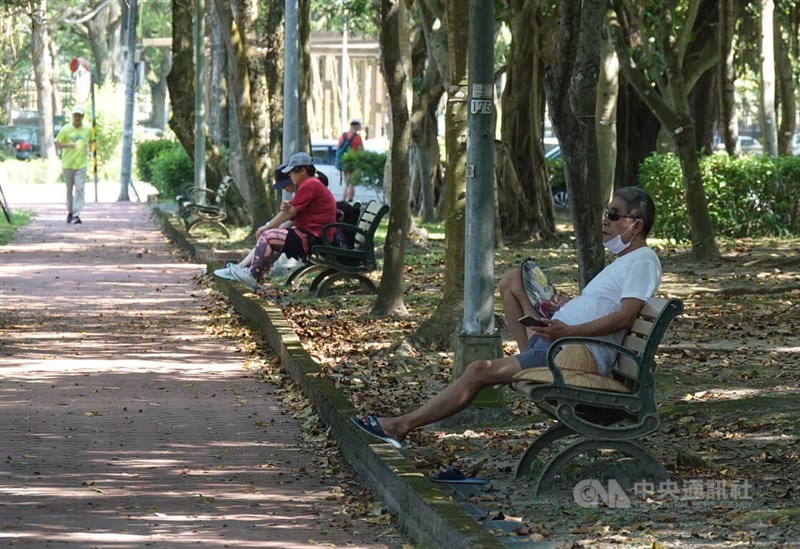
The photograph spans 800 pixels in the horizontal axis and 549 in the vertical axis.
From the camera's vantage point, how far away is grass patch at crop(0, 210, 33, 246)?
86.0 ft

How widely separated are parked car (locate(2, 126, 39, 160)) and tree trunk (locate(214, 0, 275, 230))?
142ft

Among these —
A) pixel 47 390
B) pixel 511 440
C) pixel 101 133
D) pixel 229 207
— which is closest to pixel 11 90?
pixel 101 133

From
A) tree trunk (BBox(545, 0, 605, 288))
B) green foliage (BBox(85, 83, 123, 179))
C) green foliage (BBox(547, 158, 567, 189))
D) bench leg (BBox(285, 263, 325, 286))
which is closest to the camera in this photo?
tree trunk (BBox(545, 0, 605, 288))

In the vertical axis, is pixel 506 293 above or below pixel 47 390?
above

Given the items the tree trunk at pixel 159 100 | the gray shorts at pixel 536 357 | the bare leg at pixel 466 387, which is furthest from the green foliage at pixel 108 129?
the gray shorts at pixel 536 357

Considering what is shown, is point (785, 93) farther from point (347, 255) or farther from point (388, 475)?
point (388, 475)

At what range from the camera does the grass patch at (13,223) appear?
26219 millimetres

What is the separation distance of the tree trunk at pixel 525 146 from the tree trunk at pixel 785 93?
579 cm

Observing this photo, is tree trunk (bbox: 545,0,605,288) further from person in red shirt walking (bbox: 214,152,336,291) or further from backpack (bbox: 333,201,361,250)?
backpack (bbox: 333,201,361,250)

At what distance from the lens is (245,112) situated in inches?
899

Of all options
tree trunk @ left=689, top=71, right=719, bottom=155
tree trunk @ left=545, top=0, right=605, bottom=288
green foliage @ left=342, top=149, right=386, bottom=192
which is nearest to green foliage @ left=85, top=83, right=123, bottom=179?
green foliage @ left=342, top=149, right=386, bottom=192

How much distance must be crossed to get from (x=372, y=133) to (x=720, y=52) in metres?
40.8

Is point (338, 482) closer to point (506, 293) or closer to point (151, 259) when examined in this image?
point (506, 293)

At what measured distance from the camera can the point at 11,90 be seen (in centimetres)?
4862
